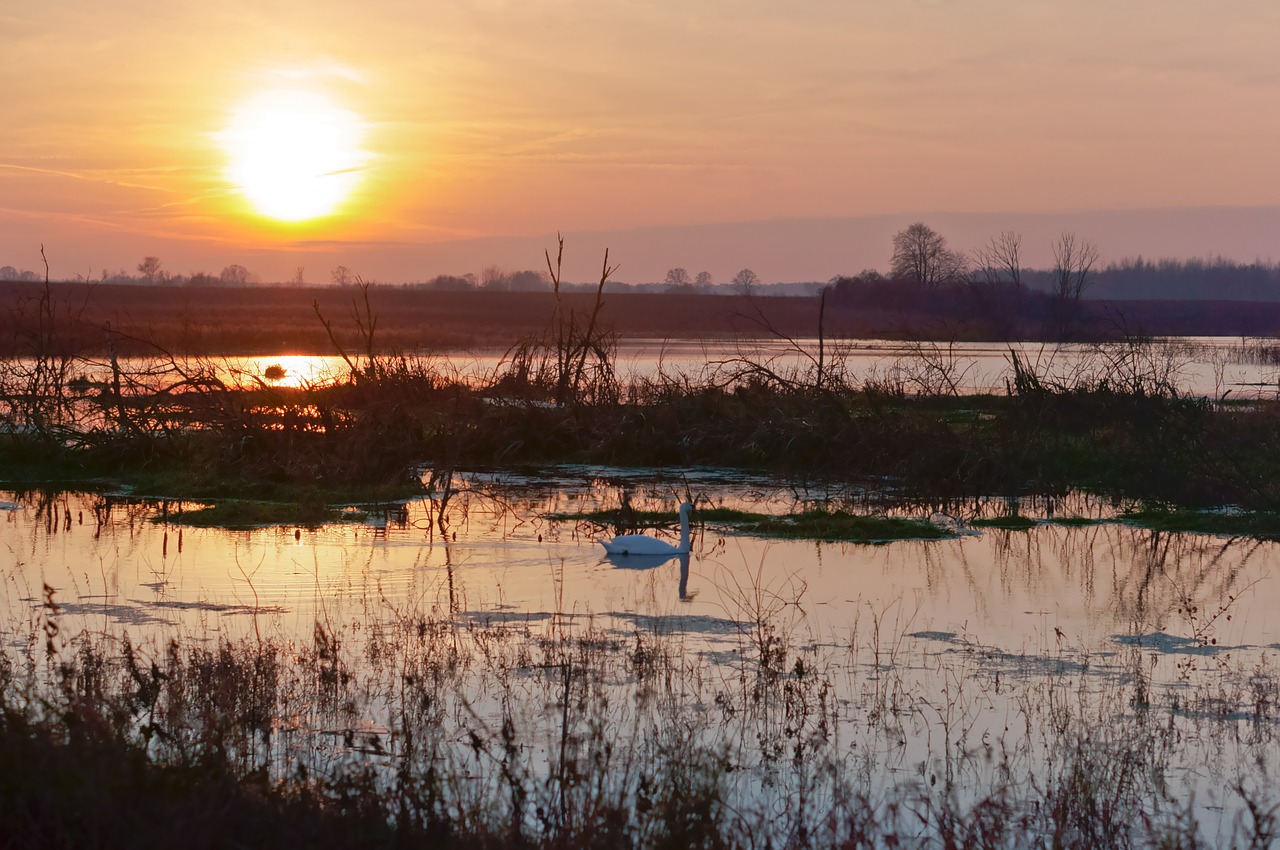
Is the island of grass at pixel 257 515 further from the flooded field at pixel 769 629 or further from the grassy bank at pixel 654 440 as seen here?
the grassy bank at pixel 654 440

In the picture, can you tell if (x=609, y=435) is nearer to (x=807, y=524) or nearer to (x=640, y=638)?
(x=807, y=524)

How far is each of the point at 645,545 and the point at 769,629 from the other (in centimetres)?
307

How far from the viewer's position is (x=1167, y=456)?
54.6ft

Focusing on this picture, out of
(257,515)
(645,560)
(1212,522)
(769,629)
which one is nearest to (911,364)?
(1212,522)

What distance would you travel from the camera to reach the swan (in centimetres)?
1166

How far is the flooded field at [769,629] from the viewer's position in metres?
6.70

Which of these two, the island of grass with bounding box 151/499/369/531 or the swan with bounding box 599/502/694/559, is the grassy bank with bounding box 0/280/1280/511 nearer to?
the island of grass with bounding box 151/499/369/531

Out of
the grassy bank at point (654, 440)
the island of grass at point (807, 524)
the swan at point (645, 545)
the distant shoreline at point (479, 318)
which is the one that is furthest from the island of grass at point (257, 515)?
the distant shoreline at point (479, 318)

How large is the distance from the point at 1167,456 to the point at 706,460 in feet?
20.9

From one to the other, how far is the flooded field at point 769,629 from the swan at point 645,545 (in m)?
0.13

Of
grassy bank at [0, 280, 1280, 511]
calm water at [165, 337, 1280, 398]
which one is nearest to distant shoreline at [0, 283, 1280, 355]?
calm water at [165, 337, 1280, 398]

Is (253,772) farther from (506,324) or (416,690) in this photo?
(506,324)

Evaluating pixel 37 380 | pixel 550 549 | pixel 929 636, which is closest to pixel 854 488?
pixel 550 549

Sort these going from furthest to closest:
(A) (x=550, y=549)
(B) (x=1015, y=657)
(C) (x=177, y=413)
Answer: (C) (x=177, y=413) → (A) (x=550, y=549) → (B) (x=1015, y=657)
